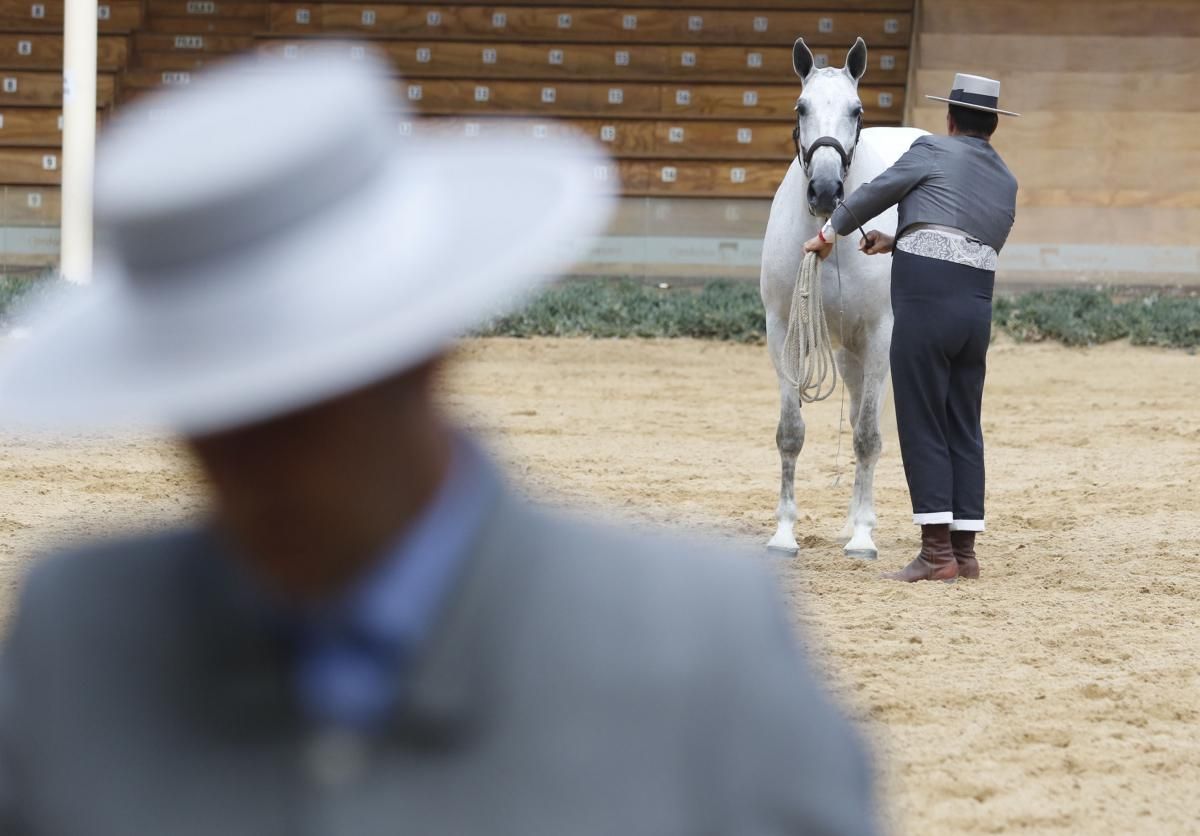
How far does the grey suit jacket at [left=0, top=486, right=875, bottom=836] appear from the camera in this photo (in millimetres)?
1233

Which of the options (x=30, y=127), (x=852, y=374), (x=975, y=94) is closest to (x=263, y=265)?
(x=975, y=94)

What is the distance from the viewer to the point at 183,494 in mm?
8352

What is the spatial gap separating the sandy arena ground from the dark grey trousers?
0.36 m

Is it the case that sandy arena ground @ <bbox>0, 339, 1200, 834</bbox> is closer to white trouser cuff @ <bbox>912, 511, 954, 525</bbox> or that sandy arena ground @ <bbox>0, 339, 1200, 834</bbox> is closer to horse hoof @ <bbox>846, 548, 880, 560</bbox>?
horse hoof @ <bbox>846, 548, 880, 560</bbox>

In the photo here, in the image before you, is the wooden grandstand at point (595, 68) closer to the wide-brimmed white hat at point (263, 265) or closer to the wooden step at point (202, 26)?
the wooden step at point (202, 26)

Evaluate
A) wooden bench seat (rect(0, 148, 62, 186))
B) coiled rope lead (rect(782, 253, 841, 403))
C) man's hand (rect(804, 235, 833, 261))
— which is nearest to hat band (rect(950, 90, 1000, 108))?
man's hand (rect(804, 235, 833, 261))

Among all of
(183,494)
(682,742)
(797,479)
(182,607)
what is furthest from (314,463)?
(797,479)

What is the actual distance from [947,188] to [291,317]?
5406 mm

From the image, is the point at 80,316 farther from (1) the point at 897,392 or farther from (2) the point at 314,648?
(1) the point at 897,392

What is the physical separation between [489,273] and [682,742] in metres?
0.38

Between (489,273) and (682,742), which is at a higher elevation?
(489,273)

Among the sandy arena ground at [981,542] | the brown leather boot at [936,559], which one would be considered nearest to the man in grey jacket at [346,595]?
the sandy arena ground at [981,542]

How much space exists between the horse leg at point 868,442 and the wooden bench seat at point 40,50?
41.5ft

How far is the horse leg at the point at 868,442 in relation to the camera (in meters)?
7.21
